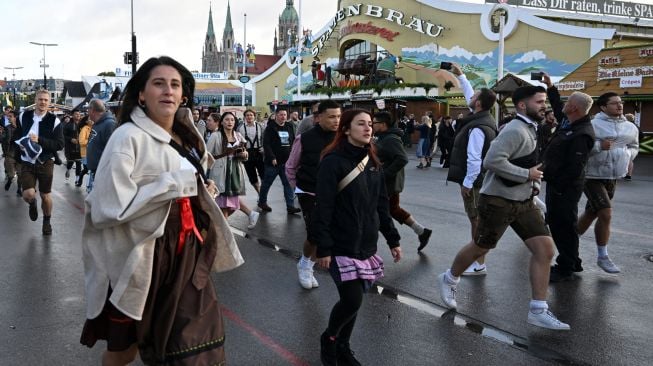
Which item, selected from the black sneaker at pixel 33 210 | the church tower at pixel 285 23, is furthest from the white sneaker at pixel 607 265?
the church tower at pixel 285 23

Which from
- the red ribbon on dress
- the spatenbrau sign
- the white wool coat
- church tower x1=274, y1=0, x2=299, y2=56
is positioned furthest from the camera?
church tower x1=274, y1=0, x2=299, y2=56

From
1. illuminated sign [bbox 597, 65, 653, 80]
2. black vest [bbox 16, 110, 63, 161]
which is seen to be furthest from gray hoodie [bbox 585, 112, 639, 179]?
illuminated sign [bbox 597, 65, 653, 80]

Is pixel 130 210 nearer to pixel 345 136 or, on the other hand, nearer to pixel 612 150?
pixel 345 136

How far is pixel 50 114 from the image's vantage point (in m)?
8.10

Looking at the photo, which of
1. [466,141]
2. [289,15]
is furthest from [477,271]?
Answer: [289,15]

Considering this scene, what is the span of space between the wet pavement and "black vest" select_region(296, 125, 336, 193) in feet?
A: 3.08

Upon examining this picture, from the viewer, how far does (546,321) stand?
460cm

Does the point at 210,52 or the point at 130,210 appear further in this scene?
the point at 210,52

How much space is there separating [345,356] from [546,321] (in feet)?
5.67

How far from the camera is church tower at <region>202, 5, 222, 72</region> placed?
145750mm

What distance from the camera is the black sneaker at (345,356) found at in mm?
3795

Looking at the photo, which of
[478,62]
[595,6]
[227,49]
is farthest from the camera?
[227,49]

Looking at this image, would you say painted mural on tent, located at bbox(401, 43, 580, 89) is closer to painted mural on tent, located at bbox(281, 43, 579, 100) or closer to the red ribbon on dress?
painted mural on tent, located at bbox(281, 43, 579, 100)

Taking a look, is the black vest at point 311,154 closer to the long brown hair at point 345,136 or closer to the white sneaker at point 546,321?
the long brown hair at point 345,136
